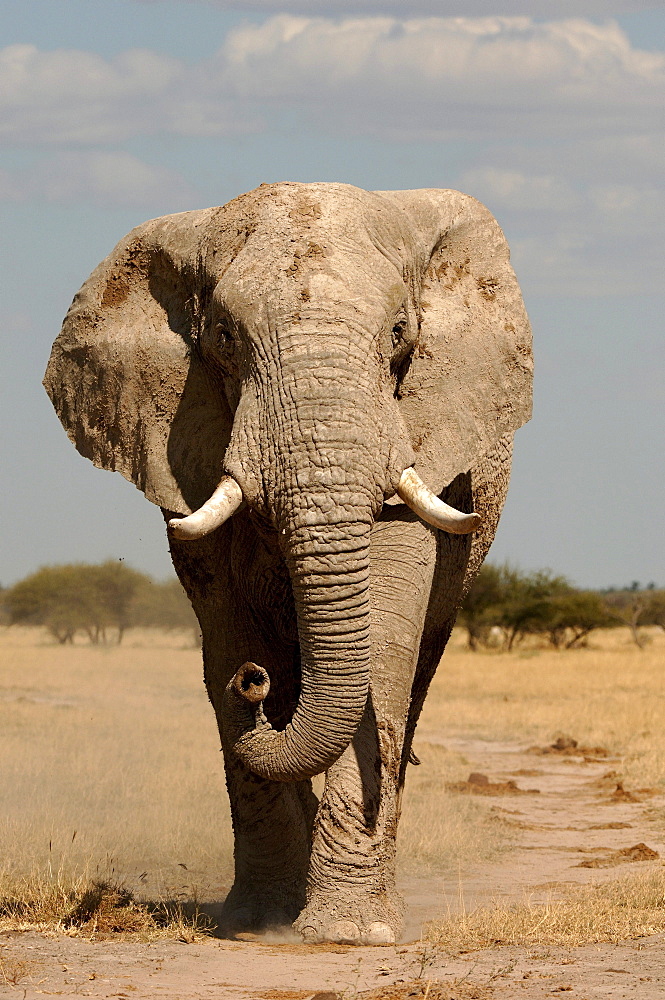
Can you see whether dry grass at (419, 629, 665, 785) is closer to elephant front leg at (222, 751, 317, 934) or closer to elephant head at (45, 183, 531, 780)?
elephant front leg at (222, 751, 317, 934)

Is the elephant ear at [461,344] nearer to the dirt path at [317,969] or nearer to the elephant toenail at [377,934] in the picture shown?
the elephant toenail at [377,934]

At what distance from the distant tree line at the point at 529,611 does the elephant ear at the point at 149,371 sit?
3585cm

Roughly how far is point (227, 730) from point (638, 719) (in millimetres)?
14188

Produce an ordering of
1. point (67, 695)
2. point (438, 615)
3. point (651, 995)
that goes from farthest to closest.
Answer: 1. point (67, 695)
2. point (438, 615)
3. point (651, 995)

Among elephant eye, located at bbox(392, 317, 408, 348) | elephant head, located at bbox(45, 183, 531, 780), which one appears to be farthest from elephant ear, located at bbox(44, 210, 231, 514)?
elephant eye, located at bbox(392, 317, 408, 348)

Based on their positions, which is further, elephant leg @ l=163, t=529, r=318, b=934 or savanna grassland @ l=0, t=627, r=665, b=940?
savanna grassland @ l=0, t=627, r=665, b=940

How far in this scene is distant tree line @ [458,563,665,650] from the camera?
4431 cm

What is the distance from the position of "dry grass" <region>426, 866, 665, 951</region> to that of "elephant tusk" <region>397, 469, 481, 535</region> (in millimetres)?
1776

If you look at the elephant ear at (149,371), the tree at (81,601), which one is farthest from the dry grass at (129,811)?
the tree at (81,601)

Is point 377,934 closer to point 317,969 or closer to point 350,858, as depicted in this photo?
point 350,858

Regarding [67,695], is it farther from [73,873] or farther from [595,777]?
[73,873]

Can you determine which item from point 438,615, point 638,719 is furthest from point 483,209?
point 638,719

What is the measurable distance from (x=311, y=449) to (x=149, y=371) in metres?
1.69

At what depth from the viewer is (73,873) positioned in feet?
26.4
